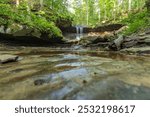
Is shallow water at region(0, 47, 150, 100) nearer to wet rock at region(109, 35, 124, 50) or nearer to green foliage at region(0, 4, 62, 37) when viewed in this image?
wet rock at region(109, 35, 124, 50)

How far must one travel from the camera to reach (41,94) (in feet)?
12.3

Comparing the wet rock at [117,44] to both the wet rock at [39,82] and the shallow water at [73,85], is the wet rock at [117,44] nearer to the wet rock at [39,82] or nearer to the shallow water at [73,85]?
the shallow water at [73,85]

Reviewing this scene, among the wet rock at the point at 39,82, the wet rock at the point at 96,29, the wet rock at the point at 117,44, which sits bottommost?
the wet rock at the point at 39,82

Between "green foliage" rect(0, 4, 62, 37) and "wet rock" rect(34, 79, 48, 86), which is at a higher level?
"green foliage" rect(0, 4, 62, 37)

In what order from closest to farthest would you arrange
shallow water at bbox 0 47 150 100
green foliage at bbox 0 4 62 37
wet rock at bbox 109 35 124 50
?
1. shallow water at bbox 0 47 150 100
2. wet rock at bbox 109 35 124 50
3. green foliage at bbox 0 4 62 37

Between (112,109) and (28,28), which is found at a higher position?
(28,28)

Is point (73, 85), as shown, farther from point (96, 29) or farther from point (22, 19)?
point (96, 29)

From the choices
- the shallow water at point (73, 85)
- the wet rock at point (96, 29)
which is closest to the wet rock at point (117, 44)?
the shallow water at point (73, 85)

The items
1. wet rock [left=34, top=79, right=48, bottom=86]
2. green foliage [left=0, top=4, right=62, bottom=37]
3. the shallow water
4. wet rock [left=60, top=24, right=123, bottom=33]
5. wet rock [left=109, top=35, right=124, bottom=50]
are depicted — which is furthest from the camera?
wet rock [left=60, top=24, right=123, bottom=33]

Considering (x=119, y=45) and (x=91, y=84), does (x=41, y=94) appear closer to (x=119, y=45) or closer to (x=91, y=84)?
(x=91, y=84)

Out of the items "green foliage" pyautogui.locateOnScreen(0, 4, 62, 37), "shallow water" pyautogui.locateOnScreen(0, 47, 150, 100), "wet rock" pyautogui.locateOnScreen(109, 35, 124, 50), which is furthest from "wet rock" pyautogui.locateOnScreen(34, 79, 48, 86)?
"green foliage" pyautogui.locateOnScreen(0, 4, 62, 37)

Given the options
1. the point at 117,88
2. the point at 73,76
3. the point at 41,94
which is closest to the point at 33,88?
the point at 41,94

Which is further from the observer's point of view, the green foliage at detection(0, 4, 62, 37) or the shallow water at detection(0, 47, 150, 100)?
the green foliage at detection(0, 4, 62, 37)

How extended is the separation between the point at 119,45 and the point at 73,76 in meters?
8.47
